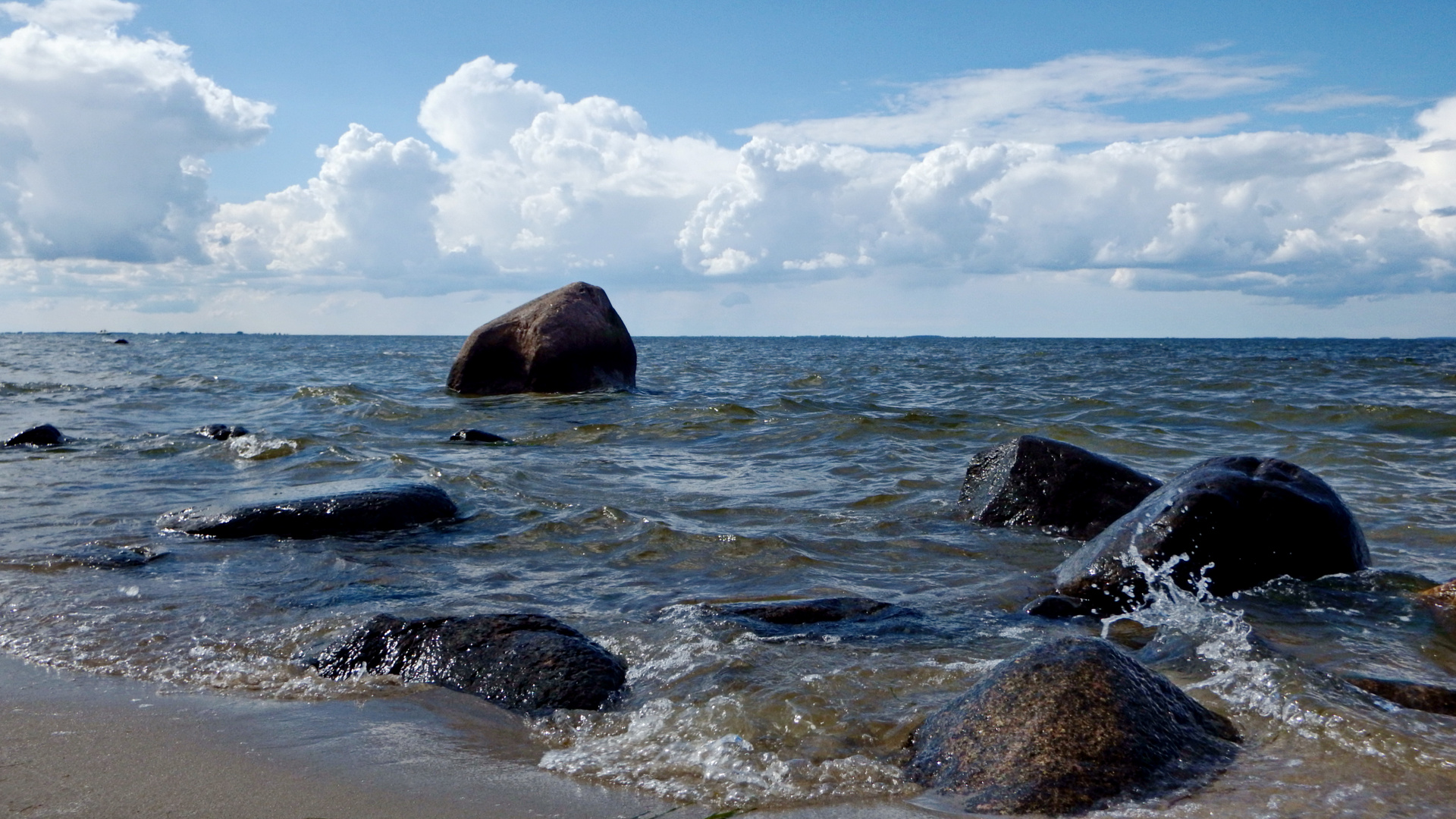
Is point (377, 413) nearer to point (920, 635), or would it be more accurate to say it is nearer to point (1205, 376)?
point (920, 635)

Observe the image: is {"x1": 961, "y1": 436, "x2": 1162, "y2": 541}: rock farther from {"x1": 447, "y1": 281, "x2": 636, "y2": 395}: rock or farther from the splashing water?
{"x1": 447, "y1": 281, "x2": 636, "y2": 395}: rock

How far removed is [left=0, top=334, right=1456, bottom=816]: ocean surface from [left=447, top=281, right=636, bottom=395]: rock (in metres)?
2.23

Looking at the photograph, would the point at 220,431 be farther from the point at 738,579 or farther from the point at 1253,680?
the point at 1253,680

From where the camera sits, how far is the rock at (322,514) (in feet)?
22.3

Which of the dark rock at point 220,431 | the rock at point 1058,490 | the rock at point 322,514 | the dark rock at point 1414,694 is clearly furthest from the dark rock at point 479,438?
the dark rock at point 1414,694

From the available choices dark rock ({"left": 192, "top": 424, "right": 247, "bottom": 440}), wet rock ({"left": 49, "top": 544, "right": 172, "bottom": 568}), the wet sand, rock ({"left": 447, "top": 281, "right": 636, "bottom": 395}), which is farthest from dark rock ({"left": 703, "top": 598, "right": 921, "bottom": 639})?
rock ({"left": 447, "top": 281, "right": 636, "bottom": 395})

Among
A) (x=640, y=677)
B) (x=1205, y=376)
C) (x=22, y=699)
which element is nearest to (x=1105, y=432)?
(x=640, y=677)

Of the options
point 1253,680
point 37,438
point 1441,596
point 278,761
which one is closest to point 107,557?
point 278,761

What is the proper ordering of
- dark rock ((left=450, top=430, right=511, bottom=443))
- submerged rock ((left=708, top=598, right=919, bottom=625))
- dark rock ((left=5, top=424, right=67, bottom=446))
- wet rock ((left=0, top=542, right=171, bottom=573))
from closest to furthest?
1. submerged rock ((left=708, top=598, right=919, bottom=625))
2. wet rock ((left=0, top=542, right=171, bottom=573))
3. dark rock ((left=5, top=424, right=67, bottom=446))
4. dark rock ((left=450, top=430, right=511, bottom=443))

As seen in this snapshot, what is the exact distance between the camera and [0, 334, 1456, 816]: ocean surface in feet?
11.2

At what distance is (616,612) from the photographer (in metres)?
5.14

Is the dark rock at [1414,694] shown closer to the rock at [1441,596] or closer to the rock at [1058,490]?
the rock at [1441,596]

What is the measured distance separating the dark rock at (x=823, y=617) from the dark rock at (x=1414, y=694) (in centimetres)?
179

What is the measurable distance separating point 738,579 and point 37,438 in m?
9.01
